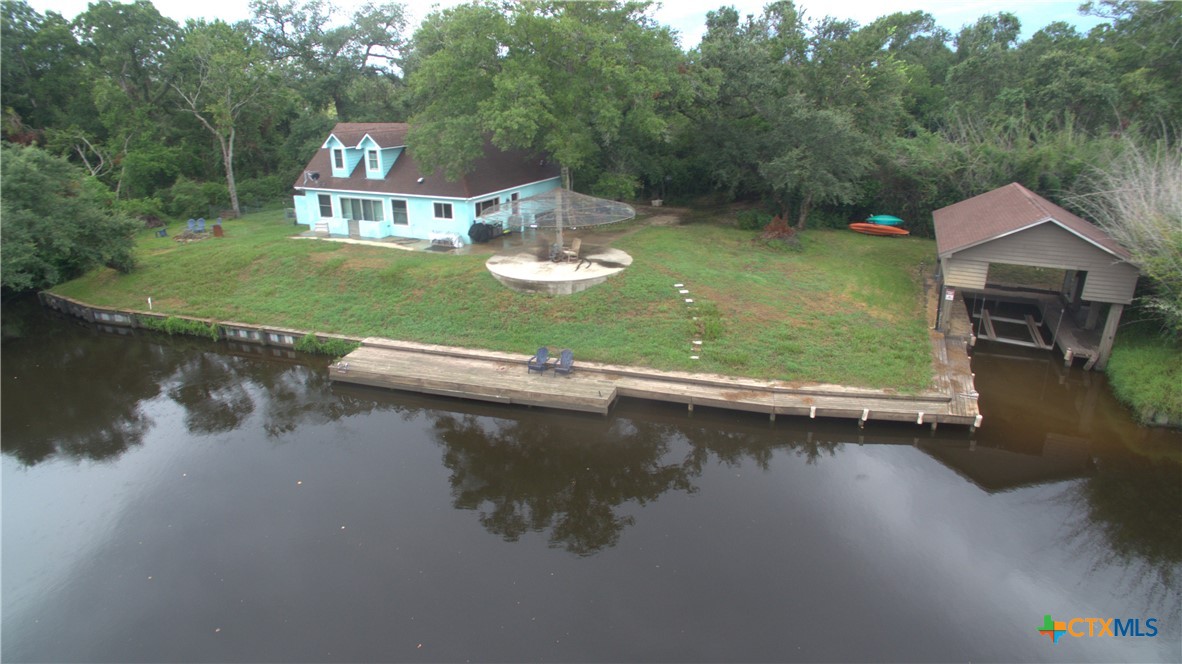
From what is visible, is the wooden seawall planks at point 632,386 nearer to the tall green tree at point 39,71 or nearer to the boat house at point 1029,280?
the boat house at point 1029,280

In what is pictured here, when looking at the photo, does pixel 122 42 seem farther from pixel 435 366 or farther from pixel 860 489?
pixel 860 489

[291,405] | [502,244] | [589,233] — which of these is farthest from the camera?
[589,233]

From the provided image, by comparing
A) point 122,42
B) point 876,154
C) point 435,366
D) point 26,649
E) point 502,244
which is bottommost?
point 26,649

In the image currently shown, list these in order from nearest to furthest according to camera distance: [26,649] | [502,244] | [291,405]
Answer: [26,649] < [291,405] < [502,244]

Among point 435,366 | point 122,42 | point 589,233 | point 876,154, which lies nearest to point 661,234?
point 589,233

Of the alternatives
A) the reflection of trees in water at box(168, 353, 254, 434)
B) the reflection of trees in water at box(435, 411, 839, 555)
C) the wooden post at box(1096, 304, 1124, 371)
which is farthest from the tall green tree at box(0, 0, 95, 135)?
the wooden post at box(1096, 304, 1124, 371)

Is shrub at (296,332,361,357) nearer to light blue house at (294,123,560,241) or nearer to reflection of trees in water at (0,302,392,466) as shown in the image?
reflection of trees in water at (0,302,392,466)
